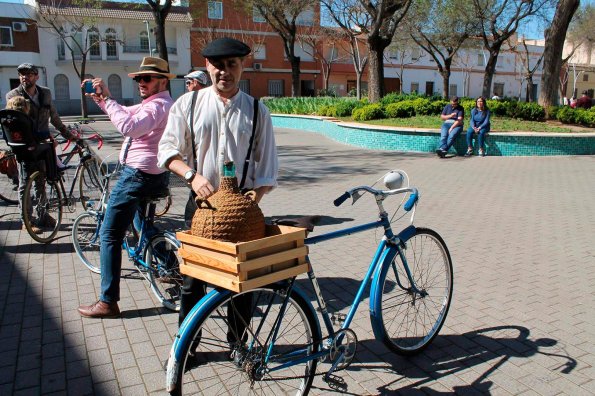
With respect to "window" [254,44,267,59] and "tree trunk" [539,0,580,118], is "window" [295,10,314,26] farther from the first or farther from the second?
"tree trunk" [539,0,580,118]

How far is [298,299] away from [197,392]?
0.90 meters

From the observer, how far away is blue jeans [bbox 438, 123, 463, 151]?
13115 millimetres

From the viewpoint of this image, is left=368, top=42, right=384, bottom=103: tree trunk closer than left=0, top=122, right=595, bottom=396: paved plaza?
No

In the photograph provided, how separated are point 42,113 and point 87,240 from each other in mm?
1965

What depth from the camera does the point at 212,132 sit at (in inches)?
110

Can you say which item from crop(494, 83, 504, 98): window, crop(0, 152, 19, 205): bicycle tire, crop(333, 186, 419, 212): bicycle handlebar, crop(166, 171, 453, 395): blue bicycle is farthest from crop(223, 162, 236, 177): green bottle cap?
crop(494, 83, 504, 98): window

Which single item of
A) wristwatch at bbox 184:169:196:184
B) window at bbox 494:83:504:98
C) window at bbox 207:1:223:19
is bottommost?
wristwatch at bbox 184:169:196:184

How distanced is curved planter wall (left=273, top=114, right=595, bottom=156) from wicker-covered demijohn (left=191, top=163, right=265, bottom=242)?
12.2 metres

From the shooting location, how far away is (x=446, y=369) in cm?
325

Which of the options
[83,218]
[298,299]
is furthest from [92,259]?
[298,299]

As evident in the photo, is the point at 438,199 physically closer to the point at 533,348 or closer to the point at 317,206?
the point at 317,206

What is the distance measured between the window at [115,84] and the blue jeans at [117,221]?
42.0 m

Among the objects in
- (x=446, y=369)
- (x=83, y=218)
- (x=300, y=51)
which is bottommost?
(x=446, y=369)

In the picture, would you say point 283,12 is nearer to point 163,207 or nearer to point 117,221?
point 163,207
